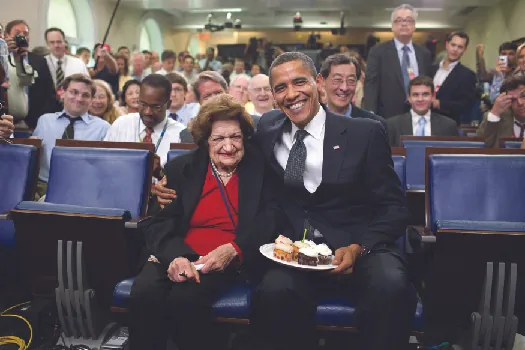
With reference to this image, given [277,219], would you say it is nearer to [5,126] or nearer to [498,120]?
[5,126]

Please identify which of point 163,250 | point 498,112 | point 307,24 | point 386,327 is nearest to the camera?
point 386,327

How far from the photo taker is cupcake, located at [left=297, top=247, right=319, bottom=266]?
1.76m

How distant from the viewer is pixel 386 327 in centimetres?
171

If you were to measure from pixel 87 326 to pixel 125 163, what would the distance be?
780 mm

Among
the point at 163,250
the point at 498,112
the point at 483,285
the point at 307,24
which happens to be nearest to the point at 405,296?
the point at 483,285

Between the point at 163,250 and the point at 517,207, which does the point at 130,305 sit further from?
the point at 517,207

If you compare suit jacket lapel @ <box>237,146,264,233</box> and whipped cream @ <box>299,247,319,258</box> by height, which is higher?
suit jacket lapel @ <box>237,146,264,233</box>

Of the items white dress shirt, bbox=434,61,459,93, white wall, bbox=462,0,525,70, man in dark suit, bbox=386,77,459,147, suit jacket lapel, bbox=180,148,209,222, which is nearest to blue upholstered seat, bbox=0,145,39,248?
suit jacket lapel, bbox=180,148,209,222

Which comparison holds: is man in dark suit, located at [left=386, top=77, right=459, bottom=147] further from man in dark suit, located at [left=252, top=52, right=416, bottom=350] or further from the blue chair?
man in dark suit, located at [left=252, top=52, right=416, bottom=350]

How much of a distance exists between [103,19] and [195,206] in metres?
10.7

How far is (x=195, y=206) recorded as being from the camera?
6.84 feet

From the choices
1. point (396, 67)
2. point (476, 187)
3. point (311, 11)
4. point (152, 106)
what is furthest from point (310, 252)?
point (311, 11)

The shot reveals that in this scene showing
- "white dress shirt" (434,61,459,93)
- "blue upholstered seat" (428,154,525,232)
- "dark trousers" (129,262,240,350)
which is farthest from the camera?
"white dress shirt" (434,61,459,93)

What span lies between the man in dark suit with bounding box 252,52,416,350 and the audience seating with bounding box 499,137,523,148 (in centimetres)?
141
